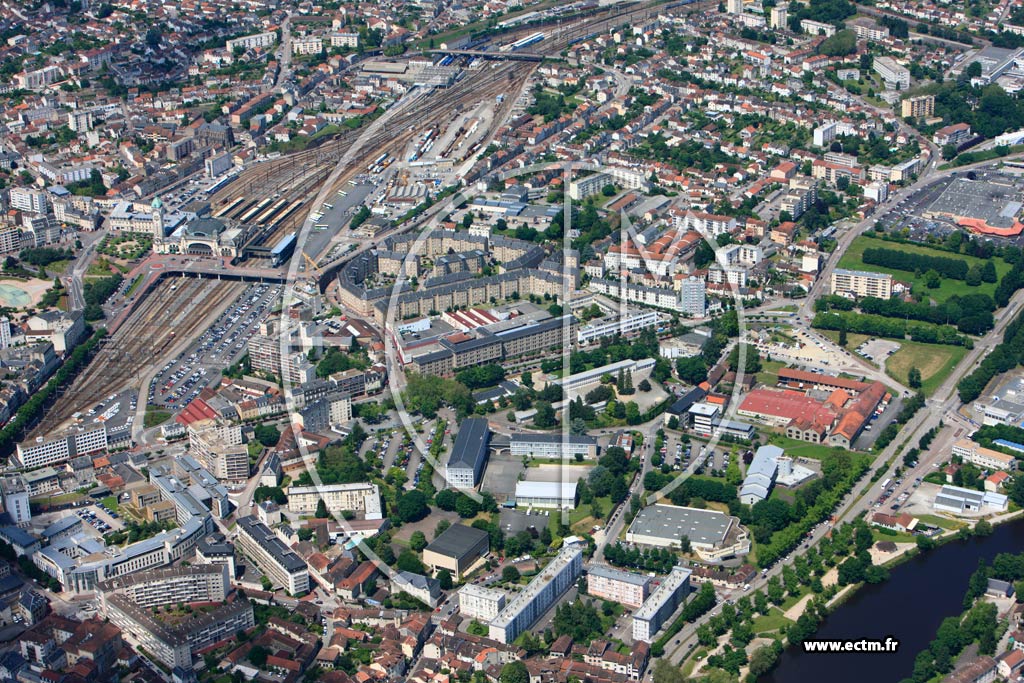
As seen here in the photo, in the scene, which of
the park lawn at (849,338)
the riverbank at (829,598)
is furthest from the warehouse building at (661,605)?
the park lawn at (849,338)

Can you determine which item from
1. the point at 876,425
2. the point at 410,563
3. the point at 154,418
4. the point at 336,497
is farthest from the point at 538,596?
the point at 154,418

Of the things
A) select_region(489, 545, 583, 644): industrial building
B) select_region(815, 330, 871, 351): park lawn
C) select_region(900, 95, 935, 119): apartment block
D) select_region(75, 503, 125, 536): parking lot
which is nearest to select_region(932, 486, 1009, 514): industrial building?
select_region(489, 545, 583, 644): industrial building

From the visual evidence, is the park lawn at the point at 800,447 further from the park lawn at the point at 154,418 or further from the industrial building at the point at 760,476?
the park lawn at the point at 154,418

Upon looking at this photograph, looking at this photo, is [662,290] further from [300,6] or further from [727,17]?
[300,6]

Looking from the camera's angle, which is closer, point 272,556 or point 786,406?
point 272,556

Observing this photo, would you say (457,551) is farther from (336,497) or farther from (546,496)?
(336,497)

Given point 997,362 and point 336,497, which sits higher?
point 336,497

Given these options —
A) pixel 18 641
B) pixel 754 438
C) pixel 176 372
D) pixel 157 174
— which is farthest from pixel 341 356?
pixel 157 174
